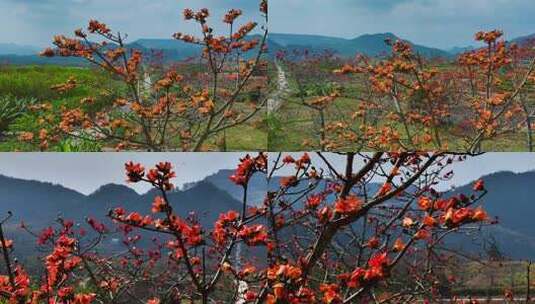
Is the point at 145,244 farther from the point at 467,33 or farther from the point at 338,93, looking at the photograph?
the point at 467,33

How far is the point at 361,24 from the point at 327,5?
6.8 inches

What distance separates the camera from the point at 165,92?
3.39 m

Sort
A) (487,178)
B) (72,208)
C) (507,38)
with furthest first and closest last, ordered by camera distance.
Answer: (72,208) → (487,178) → (507,38)

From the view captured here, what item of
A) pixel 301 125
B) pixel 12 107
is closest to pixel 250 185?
pixel 301 125

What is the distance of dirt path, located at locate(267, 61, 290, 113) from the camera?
330cm

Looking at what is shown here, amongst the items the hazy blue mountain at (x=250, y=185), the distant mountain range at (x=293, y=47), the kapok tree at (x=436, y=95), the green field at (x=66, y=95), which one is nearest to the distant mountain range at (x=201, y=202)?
the hazy blue mountain at (x=250, y=185)

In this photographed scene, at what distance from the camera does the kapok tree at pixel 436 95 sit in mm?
3270

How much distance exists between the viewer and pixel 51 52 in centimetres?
337

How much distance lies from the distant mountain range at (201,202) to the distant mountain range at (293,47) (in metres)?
0.64

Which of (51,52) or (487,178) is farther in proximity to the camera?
(487,178)

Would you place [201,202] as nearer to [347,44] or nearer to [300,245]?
[300,245]

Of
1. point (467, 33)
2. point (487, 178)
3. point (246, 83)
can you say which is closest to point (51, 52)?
point (246, 83)

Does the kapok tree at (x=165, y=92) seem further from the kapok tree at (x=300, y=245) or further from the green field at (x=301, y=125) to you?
the kapok tree at (x=300, y=245)

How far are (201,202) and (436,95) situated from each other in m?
1.24
